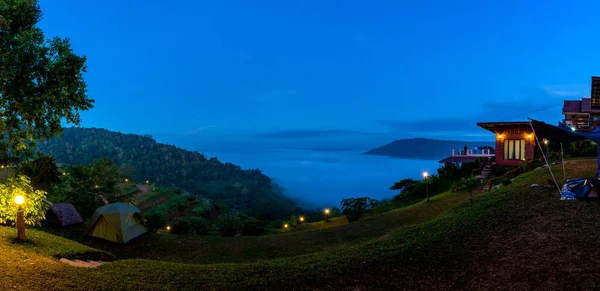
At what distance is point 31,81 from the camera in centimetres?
1366

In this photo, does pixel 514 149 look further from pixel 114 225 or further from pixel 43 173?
pixel 43 173

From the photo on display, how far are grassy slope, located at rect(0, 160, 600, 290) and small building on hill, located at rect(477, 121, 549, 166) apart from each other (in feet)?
62.0

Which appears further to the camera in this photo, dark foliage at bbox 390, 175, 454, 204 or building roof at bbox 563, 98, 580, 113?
building roof at bbox 563, 98, 580, 113

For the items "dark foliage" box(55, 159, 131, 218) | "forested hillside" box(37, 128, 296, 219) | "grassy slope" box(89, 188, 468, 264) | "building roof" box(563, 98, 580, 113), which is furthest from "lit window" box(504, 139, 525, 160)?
"forested hillside" box(37, 128, 296, 219)

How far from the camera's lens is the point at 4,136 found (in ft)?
47.3

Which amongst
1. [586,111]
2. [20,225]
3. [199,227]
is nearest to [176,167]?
[199,227]

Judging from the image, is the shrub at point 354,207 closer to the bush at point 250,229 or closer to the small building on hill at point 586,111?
the bush at point 250,229

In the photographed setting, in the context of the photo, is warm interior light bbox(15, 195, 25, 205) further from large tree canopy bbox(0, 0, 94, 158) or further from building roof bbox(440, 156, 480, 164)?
building roof bbox(440, 156, 480, 164)

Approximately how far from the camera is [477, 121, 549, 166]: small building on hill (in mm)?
28984

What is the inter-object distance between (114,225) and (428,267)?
15417 mm

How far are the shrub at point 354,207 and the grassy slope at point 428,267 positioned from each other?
11.9 meters

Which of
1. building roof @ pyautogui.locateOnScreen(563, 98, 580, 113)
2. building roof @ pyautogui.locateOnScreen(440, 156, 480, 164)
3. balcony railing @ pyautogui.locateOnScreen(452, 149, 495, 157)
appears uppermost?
building roof @ pyautogui.locateOnScreen(563, 98, 580, 113)

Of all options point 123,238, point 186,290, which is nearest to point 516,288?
point 186,290

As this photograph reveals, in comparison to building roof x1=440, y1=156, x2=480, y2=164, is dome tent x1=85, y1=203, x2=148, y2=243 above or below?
below
